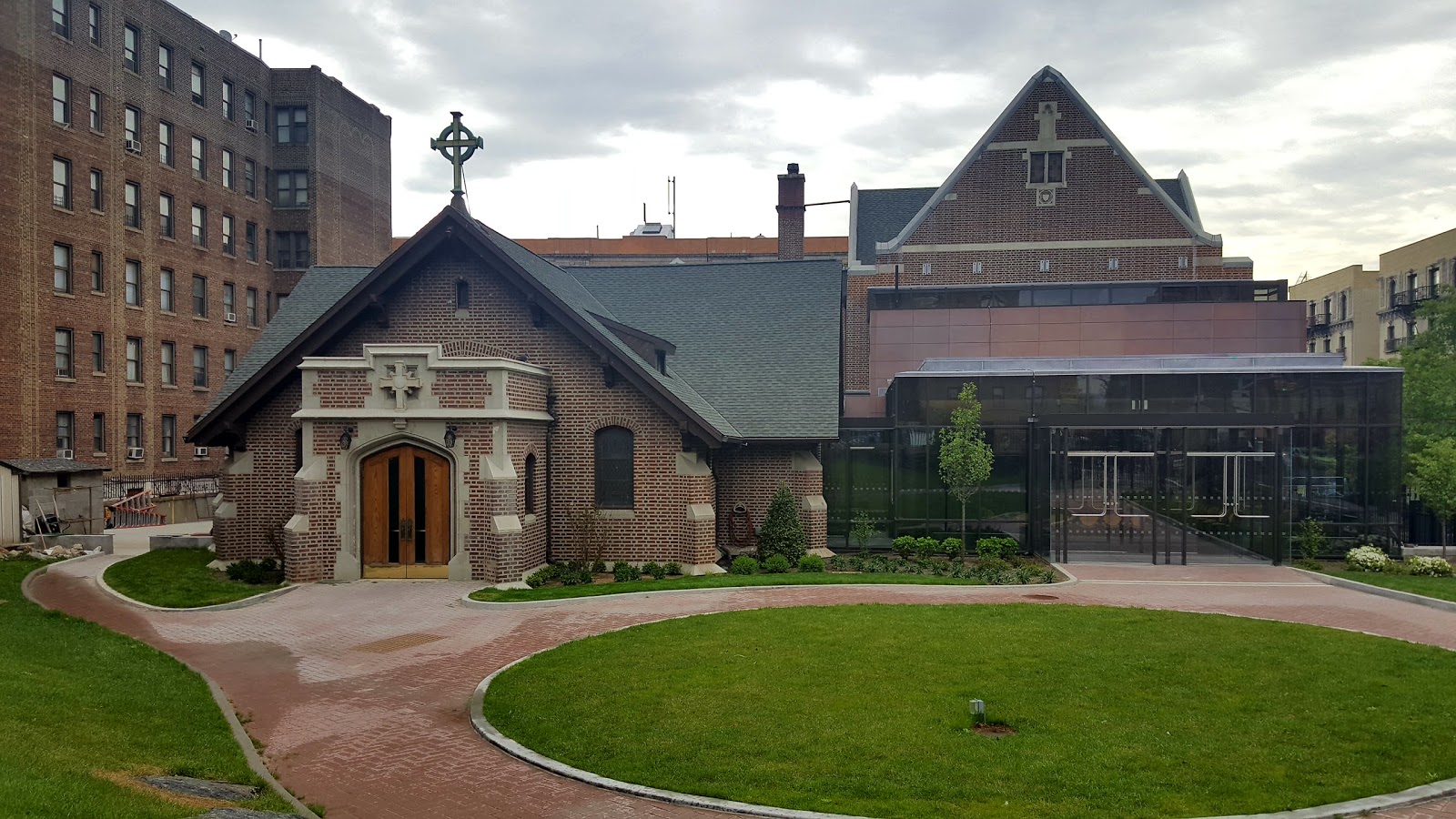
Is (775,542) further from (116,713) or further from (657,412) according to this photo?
(116,713)

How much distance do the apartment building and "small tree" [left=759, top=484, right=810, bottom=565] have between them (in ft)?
101

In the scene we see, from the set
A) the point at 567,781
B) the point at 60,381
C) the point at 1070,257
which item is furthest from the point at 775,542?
the point at 60,381

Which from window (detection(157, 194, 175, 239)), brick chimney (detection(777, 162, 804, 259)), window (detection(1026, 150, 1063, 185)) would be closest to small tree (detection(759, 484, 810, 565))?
brick chimney (detection(777, 162, 804, 259))

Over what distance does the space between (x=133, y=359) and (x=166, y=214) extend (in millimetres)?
7582

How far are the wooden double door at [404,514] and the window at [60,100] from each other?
2968cm

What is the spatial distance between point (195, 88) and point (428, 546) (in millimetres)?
40129

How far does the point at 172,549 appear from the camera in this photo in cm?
2444

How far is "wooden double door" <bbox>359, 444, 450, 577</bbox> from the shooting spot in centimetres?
1958

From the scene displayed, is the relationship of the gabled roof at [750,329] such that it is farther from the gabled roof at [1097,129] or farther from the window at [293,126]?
the window at [293,126]

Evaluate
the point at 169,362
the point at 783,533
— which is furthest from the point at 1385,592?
the point at 169,362

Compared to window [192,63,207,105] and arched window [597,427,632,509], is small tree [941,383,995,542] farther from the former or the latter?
window [192,63,207,105]

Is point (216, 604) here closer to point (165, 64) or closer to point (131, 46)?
point (131, 46)

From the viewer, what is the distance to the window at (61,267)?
3859 centimetres

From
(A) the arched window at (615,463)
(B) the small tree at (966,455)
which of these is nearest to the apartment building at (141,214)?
(A) the arched window at (615,463)
